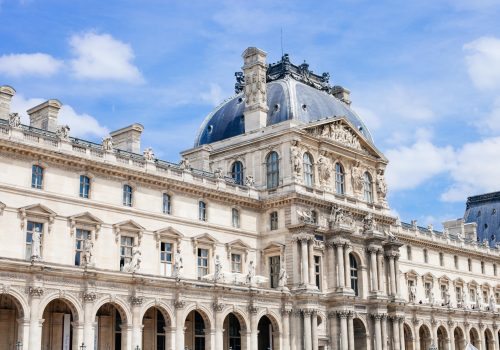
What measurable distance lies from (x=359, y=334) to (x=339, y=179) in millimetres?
13730

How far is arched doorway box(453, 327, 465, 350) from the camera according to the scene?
83500 millimetres

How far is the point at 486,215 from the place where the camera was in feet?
368

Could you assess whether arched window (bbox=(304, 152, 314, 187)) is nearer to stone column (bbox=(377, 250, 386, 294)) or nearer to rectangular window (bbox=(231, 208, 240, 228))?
rectangular window (bbox=(231, 208, 240, 228))

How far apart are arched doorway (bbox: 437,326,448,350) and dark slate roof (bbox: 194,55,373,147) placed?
22.9 meters

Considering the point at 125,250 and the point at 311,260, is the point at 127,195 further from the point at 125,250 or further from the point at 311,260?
the point at 311,260

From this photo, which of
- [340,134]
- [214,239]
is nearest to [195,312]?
[214,239]

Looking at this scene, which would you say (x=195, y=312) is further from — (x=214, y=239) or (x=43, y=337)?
(x=43, y=337)

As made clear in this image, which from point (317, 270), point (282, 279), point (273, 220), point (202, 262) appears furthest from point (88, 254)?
point (317, 270)

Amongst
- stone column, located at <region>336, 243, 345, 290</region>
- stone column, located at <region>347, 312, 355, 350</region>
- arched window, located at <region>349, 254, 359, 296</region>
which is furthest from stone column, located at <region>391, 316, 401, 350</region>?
stone column, located at <region>336, 243, 345, 290</region>

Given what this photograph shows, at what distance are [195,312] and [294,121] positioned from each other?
18697 millimetres

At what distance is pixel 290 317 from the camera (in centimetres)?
5922

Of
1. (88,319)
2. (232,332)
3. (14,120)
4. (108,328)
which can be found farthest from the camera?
(232,332)

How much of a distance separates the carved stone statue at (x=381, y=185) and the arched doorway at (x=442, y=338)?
19136 mm

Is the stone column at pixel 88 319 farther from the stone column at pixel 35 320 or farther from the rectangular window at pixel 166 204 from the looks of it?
the rectangular window at pixel 166 204
